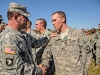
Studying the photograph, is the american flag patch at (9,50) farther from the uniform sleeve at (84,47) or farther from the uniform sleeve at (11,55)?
the uniform sleeve at (84,47)

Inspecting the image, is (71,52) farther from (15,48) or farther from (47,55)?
(15,48)

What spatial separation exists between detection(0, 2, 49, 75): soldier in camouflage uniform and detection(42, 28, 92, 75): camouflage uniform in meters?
0.91

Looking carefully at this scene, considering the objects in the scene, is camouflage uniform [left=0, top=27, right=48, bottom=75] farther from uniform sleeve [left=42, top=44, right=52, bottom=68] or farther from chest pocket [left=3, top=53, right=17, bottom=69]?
uniform sleeve [left=42, top=44, right=52, bottom=68]

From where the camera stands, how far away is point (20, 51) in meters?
2.60

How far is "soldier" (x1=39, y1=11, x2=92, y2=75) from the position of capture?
3.52 m

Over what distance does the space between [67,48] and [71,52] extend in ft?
0.41

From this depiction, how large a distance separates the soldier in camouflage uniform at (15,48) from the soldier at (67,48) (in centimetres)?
82

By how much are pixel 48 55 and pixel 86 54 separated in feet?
2.92

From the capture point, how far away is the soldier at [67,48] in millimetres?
3523

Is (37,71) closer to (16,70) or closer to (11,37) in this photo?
(16,70)

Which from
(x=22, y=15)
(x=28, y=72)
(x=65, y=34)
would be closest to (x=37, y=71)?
(x=28, y=72)

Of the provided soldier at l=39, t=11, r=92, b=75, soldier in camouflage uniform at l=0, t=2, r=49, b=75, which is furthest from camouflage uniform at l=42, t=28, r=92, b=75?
soldier in camouflage uniform at l=0, t=2, r=49, b=75

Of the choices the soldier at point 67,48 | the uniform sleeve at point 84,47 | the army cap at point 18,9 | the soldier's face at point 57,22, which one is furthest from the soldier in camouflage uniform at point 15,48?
the uniform sleeve at point 84,47

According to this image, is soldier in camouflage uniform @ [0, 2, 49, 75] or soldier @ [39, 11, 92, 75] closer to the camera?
soldier in camouflage uniform @ [0, 2, 49, 75]
